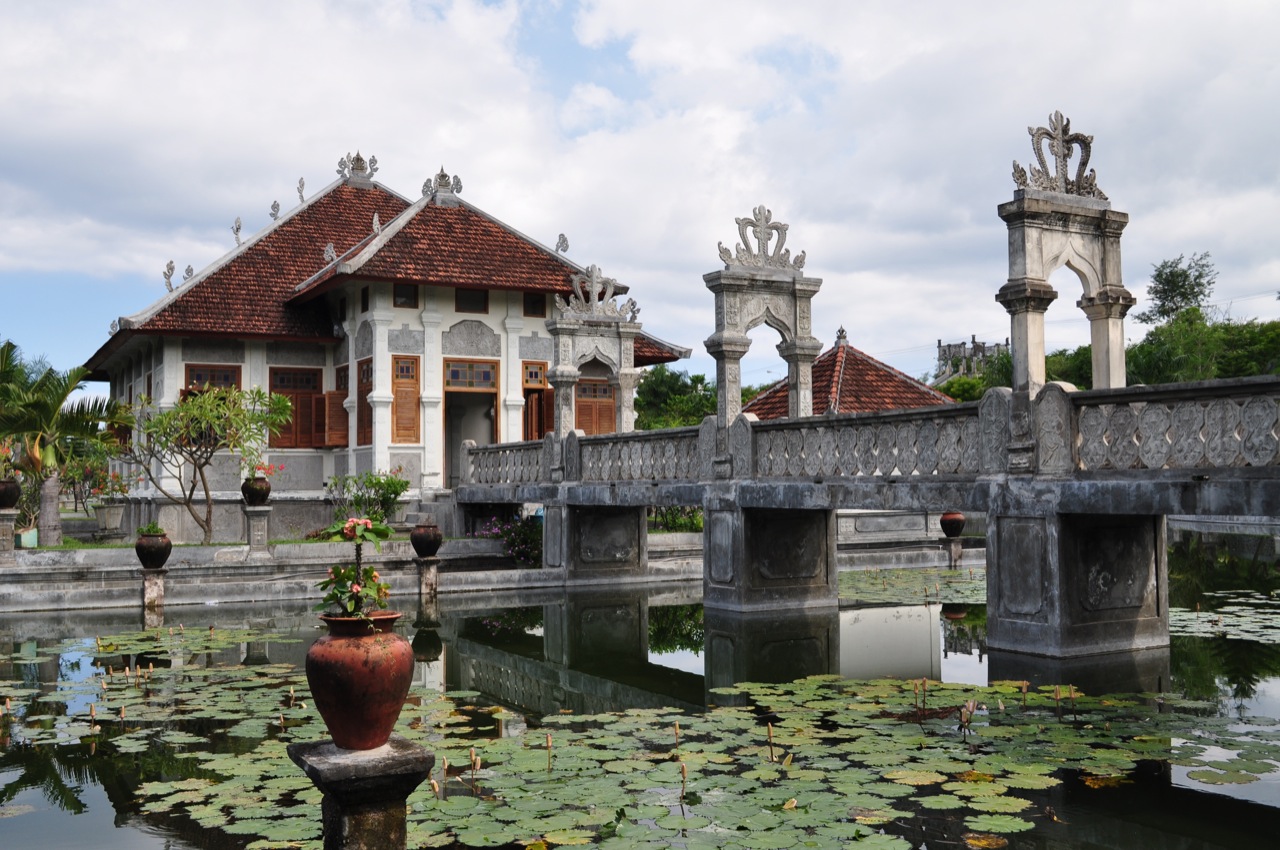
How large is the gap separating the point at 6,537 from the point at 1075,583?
52.8 ft

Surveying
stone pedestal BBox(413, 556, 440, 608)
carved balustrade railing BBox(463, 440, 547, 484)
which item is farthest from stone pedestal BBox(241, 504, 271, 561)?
carved balustrade railing BBox(463, 440, 547, 484)

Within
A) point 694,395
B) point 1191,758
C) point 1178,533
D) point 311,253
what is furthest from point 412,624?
point 694,395

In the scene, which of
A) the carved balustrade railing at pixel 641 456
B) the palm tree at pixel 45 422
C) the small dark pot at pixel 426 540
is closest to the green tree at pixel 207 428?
the palm tree at pixel 45 422

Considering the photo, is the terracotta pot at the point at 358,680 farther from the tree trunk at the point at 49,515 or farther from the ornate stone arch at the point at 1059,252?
the tree trunk at the point at 49,515

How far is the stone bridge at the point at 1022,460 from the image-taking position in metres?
10.3

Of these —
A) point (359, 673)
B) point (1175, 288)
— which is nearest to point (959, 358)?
point (1175, 288)

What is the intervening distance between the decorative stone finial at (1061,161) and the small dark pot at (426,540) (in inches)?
413

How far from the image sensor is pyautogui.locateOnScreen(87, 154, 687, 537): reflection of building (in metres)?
26.6

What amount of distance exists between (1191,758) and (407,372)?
2114 centimetres

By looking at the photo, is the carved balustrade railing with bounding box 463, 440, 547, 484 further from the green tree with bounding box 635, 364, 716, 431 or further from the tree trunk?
the green tree with bounding box 635, 364, 716, 431

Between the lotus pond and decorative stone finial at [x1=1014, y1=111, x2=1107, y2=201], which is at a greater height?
decorative stone finial at [x1=1014, y1=111, x2=1107, y2=201]

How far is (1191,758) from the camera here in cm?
800

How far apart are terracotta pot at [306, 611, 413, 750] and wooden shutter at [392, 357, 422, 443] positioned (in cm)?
2144

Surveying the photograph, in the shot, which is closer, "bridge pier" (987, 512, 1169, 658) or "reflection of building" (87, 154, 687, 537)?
"bridge pier" (987, 512, 1169, 658)
